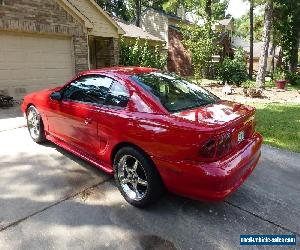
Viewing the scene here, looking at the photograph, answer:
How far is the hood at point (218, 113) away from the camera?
3131mm

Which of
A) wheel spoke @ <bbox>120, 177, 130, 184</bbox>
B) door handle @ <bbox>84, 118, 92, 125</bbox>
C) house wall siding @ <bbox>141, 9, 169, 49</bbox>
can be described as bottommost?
wheel spoke @ <bbox>120, 177, 130, 184</bbox>

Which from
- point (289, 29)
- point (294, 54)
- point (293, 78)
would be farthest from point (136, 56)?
point (294, 54)

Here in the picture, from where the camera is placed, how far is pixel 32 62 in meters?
10.7

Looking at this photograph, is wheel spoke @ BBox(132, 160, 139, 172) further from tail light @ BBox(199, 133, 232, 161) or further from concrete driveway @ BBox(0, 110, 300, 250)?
tail light @ BBox(199, 133, 232, 161)

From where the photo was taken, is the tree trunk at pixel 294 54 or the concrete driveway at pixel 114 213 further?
the tree trunk at pixel 294 54

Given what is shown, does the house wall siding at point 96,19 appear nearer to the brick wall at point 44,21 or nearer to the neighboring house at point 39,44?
the brick wall at point 44,21

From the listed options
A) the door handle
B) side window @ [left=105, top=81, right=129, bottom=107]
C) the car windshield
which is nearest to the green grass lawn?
the car windshield

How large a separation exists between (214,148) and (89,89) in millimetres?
2071

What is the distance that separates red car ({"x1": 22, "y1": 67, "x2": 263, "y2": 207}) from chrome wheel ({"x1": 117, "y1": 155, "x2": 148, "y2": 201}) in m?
0.01

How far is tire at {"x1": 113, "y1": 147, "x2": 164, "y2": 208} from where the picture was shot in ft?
10.8

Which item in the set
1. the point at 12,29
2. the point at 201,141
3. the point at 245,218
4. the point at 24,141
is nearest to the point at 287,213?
the point at 245,218

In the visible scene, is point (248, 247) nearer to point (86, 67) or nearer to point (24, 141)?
point (24, 141)

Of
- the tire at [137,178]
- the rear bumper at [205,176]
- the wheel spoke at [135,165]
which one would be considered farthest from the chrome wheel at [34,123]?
the rear bumper at [205,176]

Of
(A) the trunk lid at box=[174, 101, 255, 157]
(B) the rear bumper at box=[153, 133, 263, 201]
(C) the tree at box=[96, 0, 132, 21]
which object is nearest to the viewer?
(B) the rear bumper at box=[153, 133, 263, 201]
